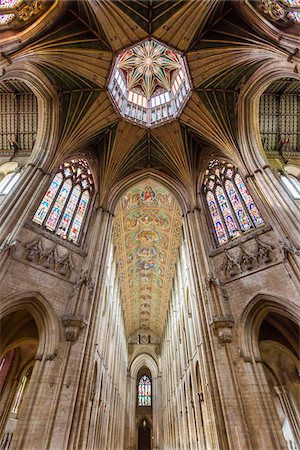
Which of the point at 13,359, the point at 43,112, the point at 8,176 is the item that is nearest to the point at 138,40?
the point at 43,112

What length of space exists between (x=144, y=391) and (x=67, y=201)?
107 feet

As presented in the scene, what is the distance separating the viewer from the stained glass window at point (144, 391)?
34091mm

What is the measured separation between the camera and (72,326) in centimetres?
1010

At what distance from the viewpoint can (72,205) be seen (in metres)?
14.3

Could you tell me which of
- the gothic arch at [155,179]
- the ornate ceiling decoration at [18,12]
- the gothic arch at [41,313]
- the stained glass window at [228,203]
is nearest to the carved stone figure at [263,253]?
the stained glass window at [228,203]

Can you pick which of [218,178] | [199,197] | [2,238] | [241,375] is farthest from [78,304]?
[218,178]

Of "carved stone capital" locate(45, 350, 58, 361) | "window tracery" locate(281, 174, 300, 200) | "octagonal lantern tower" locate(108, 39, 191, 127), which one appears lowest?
"carved stone capital" locate(45, 350, 58, 361)

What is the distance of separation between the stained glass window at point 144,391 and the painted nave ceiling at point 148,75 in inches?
977

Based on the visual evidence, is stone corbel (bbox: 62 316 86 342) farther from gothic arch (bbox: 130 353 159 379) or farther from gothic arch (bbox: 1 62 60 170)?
gothic arch (bbox: 130 353 159 379)

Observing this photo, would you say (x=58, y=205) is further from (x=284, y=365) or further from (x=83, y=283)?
(x=284, y=365)

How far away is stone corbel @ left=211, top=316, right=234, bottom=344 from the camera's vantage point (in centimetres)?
989

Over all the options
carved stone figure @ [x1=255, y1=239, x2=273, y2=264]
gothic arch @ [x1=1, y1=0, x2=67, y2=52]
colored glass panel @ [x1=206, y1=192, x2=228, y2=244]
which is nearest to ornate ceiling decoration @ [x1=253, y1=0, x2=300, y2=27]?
colored glass panel @ [x1=206, y1=192, x2=228, y2=244]

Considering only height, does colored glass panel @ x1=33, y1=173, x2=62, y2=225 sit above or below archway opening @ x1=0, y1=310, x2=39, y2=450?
above

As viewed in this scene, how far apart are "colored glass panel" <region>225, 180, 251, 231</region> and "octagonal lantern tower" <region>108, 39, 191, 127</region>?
561cm
